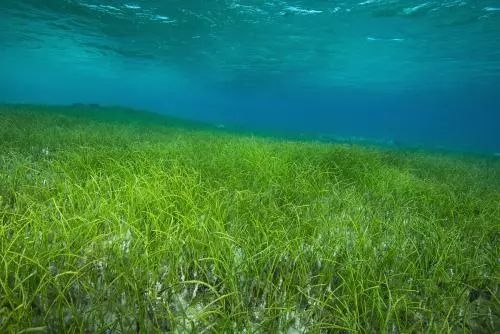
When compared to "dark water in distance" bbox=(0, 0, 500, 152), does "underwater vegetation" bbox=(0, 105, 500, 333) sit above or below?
below

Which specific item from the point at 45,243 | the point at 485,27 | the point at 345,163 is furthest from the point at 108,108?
the point at 485,27

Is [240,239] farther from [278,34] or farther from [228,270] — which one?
[278,34]

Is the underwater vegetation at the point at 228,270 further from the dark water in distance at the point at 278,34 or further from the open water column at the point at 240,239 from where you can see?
the dark water in distance at the point at 278,34

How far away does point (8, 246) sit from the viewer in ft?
6.92

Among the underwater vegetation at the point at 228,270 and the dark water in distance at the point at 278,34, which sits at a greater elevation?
the dark water in distance at the point at 278,34

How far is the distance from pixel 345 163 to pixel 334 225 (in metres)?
4.70

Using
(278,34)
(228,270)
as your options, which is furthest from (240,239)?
(278,34)

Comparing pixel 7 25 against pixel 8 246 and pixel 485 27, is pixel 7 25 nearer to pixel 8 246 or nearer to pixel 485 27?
pixel 8 246

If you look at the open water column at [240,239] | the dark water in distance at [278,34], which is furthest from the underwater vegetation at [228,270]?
the dark water in distance at [278,34]

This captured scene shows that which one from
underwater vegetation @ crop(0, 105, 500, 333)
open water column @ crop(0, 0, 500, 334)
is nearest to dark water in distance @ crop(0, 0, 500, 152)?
open water column @ crop(0, 0, 500, 334)

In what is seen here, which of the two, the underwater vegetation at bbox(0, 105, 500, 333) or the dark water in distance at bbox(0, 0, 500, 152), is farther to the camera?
the dark water in distance at bbox(0, 0, 500, 152)

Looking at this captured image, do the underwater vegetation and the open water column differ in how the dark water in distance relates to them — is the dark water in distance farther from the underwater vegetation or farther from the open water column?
the underwater vegetation

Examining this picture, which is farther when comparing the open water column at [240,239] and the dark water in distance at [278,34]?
the dark water in distance at [278,34]

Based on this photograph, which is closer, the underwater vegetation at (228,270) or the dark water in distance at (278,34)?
the underwater vegetation at (228,270)
